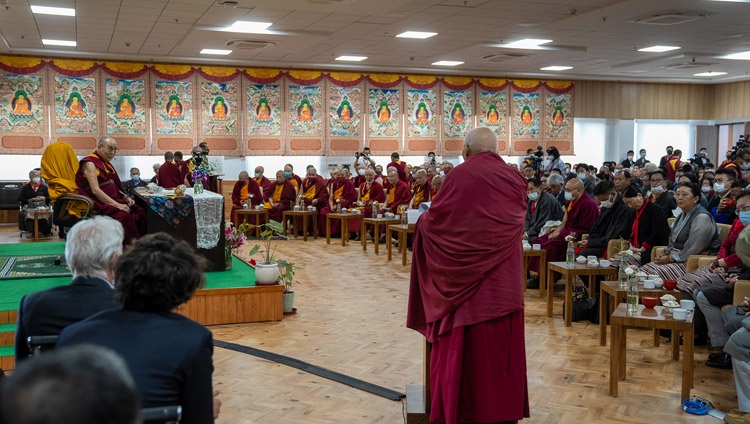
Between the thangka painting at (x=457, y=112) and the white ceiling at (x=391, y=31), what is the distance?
4.83ft

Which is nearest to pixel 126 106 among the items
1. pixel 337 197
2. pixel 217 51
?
pixel 217 51

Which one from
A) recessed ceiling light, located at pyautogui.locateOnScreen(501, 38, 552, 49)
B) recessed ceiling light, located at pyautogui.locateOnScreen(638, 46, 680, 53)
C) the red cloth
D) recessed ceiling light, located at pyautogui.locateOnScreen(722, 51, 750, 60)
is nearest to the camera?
the red cloth

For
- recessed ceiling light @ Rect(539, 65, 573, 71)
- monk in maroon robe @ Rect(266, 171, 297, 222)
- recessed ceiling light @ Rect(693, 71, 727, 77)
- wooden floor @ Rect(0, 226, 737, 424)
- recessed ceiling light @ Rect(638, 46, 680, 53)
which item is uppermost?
recessed ceiling light @ Rect(539, 65, 573, 71)

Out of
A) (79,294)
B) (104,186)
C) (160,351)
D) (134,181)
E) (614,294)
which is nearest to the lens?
(160,351)

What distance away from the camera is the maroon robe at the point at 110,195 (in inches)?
267

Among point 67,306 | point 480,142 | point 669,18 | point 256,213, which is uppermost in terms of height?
point 669,18

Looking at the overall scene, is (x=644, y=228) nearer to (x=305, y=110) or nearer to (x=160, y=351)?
(x=160, y=351)

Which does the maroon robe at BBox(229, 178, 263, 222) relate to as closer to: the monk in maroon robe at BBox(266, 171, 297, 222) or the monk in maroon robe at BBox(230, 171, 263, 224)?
the monk in maroon robe at BBox(230, 171, 263, 224)

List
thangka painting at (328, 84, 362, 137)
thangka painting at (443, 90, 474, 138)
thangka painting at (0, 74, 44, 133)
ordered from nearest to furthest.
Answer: thangka painting at (0, 74, 44, 133) → thangka painting at (328, 84, 362, 137) → thangka painting at (443, 90, 474, 138)

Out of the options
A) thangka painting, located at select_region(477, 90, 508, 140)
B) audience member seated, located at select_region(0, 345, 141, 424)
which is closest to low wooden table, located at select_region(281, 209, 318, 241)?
thangka painting, located at select_region(477, 90, 508, 140)

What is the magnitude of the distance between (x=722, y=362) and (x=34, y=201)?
10614 mm

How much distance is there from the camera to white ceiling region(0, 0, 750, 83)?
913 centimetres

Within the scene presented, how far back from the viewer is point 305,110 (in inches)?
630

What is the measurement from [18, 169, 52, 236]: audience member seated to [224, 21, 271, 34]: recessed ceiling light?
4.11m
